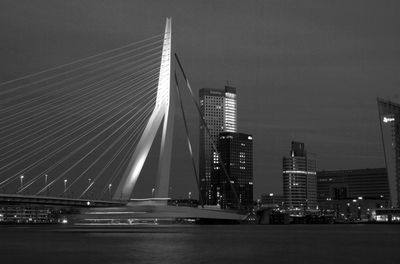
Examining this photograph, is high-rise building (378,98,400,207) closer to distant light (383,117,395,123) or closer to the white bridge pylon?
distant light (383,117,395,123)

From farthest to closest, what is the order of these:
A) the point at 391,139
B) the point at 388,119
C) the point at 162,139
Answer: the point at 388,119 < the point at 391,139 < the point at 162,139

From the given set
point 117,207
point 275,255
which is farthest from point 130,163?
point 275,255

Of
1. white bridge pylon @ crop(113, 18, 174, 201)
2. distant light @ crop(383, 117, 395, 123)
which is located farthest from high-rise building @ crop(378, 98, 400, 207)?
white bridge pylon @ crop(113, 18, 174, 201)

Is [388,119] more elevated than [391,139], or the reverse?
[388,119]

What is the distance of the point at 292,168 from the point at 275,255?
568 ft

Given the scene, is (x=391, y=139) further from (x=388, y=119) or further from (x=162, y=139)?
(x=162, y=139)

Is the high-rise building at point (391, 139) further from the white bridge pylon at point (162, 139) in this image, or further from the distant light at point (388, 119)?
the white bridge pylon at point (162, 139)

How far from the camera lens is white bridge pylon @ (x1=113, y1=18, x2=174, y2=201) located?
51.0 m

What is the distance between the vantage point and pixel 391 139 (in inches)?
5202

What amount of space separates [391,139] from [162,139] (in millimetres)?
89128

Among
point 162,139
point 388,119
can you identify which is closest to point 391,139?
point 388,119

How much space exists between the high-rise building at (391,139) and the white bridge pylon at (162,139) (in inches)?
3388

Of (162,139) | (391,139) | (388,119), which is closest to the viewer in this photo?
(162,139)

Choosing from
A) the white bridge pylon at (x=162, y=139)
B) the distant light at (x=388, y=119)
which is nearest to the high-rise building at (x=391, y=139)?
the distant light at (x=388, y=119)
